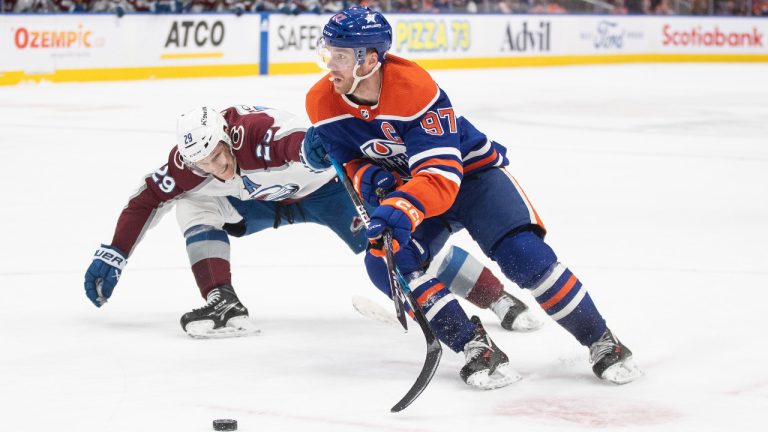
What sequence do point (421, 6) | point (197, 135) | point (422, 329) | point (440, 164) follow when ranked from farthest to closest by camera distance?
point (421, 6) < point (197, 135) < point (422, 329) < point (440, 164)

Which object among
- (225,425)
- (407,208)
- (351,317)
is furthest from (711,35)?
(225,425)

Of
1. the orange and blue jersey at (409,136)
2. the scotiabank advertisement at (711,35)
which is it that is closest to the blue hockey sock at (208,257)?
the orange and blue jersey at (409,136)

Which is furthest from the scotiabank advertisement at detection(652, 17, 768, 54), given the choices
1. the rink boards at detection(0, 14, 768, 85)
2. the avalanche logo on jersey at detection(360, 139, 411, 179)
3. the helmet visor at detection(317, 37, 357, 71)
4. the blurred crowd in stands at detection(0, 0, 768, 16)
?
the helmet visor at detection(317, 37, 357, 71)

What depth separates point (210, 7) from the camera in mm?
15289

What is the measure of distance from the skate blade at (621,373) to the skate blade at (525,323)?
2.08 ft

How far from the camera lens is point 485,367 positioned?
3154mm

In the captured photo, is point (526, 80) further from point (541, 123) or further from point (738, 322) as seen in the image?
point (738, 322)

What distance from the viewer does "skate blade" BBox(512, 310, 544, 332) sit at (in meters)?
3.82

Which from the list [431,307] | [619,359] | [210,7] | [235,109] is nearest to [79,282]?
[235,109]

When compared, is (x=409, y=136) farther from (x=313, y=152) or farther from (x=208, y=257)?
(x=208, y=257)

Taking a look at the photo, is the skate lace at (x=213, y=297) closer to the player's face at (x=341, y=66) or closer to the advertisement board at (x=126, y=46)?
the player's face at (x=341, y=66)

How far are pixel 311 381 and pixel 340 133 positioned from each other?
0.69 metres

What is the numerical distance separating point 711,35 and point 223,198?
716 inches

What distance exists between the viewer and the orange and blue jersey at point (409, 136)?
3115 millimetres
